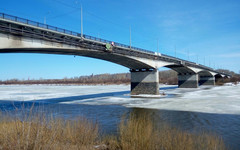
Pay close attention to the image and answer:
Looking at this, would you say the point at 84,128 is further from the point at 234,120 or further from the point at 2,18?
the point at 2,18

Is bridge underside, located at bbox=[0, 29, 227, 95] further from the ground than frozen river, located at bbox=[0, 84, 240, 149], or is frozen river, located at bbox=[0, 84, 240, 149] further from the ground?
bridge underside, located at bbox=[0, 29, 227, 95]

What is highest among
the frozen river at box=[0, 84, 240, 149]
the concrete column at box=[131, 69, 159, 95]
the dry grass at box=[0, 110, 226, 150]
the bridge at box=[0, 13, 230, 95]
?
the bridge at box=[0, 13, 230, 95]

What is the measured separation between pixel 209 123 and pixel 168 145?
8.12 m

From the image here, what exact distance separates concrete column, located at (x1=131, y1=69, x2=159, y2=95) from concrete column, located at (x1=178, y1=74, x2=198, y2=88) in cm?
2983

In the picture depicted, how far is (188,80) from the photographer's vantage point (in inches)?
2549

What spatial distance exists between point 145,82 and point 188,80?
3179cm

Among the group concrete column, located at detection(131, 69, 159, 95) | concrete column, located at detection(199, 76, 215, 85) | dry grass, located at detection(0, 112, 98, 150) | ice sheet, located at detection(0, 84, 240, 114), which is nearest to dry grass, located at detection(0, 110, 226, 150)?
dry grass, located at detection(0, 112, 98, 150)

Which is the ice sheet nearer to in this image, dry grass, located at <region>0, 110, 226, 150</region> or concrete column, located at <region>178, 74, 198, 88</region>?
dry grass, located at <region>0, 110, 226, 150</region>

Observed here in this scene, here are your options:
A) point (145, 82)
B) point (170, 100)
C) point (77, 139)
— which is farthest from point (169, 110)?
point (145, 82)

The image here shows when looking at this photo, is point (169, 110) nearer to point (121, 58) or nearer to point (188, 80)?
point (121, 58)

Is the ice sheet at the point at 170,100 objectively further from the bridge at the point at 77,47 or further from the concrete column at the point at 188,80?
the concrete column at the point at 188,80

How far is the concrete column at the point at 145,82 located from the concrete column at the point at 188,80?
29.8 m

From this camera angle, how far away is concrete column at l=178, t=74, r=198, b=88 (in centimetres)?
6341

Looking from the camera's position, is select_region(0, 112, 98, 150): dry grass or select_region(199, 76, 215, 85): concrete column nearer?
select_region(0, 112, 98, 150): dry grass
